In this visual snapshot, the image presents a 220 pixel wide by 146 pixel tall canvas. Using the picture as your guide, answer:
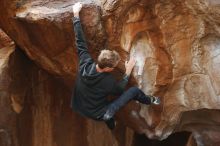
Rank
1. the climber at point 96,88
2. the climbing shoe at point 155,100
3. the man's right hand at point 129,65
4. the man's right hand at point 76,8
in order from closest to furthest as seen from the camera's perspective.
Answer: the climber at point 96,88
the man's right hand at point 76,8
the man's right hand at point 129,65
the climbing shoe at point 155,100

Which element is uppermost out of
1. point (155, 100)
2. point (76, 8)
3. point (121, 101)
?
point (76, 8)

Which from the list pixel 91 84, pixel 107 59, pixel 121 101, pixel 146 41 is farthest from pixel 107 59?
pixel 146 41

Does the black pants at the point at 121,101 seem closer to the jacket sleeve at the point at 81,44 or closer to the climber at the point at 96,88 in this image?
the climber at the point at 96,88

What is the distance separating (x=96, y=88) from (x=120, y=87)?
0.76 ft

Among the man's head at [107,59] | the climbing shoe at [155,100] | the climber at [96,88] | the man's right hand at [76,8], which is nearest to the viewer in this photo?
the man's head at [107,59]

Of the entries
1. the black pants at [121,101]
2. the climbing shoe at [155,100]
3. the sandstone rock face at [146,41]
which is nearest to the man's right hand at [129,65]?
the sandstone rock face at [146,41]

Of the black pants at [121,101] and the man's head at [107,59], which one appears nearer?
the man's head at [107,59]

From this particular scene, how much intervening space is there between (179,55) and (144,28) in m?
0.46

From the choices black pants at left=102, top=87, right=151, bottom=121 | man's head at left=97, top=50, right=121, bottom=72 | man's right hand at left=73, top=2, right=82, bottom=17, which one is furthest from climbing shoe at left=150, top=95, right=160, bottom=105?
man's right hand at left=73, top=2, right=82, bottom=17

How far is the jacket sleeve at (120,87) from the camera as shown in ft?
14.3

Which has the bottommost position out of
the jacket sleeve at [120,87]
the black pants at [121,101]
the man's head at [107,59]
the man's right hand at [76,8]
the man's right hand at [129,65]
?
the black pants at [121,101]

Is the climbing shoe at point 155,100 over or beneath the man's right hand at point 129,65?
beneath

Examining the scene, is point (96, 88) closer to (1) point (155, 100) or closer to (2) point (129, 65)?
(2) point (129, 65)

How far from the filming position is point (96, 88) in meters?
4.31
